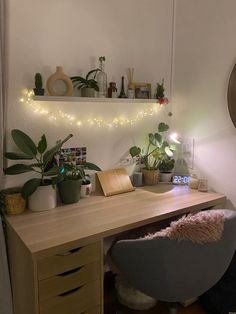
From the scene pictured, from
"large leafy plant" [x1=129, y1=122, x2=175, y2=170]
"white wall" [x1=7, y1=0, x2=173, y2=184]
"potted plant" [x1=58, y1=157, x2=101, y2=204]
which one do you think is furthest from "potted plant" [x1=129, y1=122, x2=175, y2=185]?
"potted plant" [x1=58, y1=157, x2=101, y2=204]

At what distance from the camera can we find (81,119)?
197 centimetres

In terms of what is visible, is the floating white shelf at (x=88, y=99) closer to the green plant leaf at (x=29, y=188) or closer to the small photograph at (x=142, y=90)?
the small photograph at (x=142, y=90)

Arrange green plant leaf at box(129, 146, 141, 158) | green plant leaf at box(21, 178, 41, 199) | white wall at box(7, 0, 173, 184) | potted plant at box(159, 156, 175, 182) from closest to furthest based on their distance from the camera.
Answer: green plant leaf at box(21, 178, 41, 199), white wall at box(7, 0, 173, 184), green plant leaf at box(129, 146, 141, 158), potted plant at box(159, 156, 175, 182)

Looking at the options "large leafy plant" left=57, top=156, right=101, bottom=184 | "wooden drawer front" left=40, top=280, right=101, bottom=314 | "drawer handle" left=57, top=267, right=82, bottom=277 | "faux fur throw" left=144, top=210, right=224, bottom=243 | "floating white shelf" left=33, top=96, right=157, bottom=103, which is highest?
"floating white shelf" left=33, top=96, right=157, bottom=103

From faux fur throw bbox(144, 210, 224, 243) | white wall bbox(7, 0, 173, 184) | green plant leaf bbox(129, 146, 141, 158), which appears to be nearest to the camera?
faux fur throw bbox(144, 210, 224, 243)

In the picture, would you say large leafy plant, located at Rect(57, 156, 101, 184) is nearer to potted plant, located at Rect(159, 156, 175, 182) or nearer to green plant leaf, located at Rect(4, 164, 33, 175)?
green plant leaf, located at Rect(4, 164, 33, 175)

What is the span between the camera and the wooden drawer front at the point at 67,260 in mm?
→ 1257

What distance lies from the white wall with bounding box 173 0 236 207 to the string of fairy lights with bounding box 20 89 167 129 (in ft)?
1.02

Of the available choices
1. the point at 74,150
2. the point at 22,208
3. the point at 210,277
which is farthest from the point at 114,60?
the point at 210,277

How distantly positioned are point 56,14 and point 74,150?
90cm

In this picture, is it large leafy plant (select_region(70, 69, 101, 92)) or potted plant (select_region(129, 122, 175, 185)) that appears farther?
potted plant (select_region(129, 122, 175, 185))

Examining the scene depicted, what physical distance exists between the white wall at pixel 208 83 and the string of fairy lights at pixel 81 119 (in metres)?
0.31

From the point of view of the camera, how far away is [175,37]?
2.36 meters

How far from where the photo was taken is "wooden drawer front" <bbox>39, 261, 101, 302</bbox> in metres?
1.27
